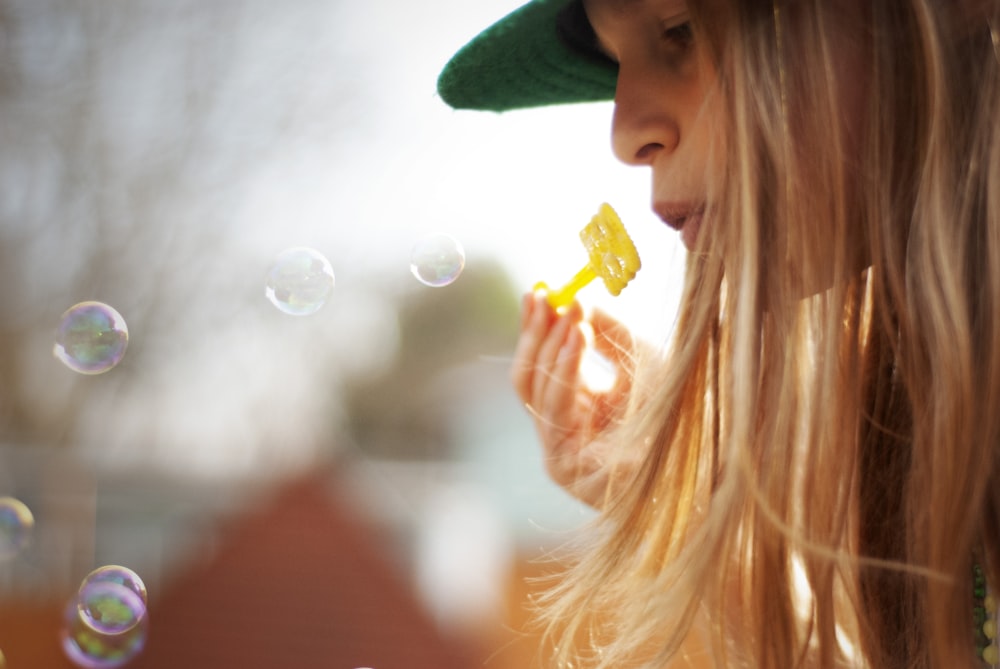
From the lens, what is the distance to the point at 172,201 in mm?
2814

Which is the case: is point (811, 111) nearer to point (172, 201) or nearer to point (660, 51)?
point (660, 51)

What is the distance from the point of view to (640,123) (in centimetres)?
71

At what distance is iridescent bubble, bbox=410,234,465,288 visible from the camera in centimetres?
111

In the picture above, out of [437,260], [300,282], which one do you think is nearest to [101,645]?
[300,282]

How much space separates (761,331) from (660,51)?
0.23 meters

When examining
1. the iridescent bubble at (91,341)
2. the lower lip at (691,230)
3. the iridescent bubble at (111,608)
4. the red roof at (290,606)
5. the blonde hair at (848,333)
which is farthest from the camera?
the red roof at (290,606)

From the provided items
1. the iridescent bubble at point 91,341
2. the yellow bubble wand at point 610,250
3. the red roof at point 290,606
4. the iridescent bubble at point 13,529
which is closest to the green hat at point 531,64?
the yellow bubble wand at point 610,250

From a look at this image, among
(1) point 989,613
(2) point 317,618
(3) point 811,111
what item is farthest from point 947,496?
(2) point 317,618

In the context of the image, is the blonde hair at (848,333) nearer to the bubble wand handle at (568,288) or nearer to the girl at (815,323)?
the girl at (815,323)

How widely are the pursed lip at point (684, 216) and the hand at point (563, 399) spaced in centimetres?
18

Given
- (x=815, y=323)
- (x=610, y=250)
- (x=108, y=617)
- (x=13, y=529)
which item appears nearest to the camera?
(x=815, y=323)

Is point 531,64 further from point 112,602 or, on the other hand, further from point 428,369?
point 428,369

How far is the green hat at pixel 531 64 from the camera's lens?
0.73 metres

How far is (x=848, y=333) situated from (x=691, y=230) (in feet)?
0.45
